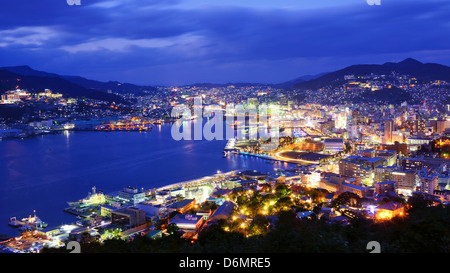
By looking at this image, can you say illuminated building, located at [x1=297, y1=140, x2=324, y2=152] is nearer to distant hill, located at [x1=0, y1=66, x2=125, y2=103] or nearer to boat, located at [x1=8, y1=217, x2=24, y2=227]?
boat, located at [x1=8, y1=217, x2=24, y2=227]

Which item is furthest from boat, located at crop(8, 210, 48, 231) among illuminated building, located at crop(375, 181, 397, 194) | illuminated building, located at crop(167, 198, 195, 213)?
illuminated building, located at crop(375, 181, 397, 194)

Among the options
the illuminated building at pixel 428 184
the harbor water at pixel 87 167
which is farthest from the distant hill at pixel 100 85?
the illuminated building at pixel 428 184

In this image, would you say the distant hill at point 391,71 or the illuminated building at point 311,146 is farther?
the distant hill at point 391,71

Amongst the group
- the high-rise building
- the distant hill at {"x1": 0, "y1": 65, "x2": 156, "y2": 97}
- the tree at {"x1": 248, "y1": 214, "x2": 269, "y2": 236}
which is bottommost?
the tree at {"x1": 248, "y1": 214, "x2": 269, "y2": 236}

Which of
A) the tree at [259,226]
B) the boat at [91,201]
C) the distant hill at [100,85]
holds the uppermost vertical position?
the distant hill at [100,85]

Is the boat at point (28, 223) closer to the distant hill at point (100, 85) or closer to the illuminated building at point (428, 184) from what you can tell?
the illuminated building at point (428, 184)

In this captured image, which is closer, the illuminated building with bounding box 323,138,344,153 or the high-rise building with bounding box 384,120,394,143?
the illuminated building with bounding box 323,138,344,153

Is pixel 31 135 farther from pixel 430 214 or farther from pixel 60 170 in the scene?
pixel 430 214
